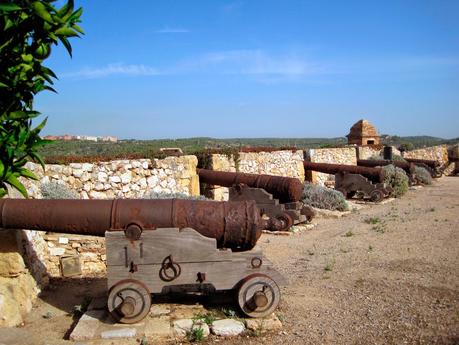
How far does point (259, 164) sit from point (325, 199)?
279 cm

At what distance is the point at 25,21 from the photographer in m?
4.03

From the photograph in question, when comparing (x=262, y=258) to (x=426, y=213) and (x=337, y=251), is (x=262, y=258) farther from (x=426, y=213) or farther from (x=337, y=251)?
(x=426, y=213)

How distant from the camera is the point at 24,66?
4.28 m

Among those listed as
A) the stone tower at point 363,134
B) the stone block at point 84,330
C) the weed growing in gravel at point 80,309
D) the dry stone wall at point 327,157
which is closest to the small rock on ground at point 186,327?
the stone block at point 84,330

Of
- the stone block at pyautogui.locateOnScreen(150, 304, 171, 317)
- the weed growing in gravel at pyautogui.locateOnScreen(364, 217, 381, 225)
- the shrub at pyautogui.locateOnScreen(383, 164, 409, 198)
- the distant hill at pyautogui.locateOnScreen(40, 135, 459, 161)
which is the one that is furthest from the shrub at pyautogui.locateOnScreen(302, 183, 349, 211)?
the stone block at pyautogui.locateOnScreen(150, 304, 171, 317)

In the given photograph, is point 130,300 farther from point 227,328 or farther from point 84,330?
point 227,328

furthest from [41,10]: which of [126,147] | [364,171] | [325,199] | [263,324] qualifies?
[126,147]

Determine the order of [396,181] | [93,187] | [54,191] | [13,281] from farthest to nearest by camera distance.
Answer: [396,181] → [93,187] → [54,191] → [13,281]

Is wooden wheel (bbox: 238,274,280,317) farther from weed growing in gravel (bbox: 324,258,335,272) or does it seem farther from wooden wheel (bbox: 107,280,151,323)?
weed growing in gravel (bbox: 324,258,335,272)

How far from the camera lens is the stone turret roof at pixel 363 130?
25.2m

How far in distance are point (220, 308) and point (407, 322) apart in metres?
1.90

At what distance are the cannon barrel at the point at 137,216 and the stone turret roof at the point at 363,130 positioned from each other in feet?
73.2

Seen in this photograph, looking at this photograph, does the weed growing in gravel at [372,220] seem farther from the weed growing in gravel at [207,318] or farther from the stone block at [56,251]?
the stone block at [56,251]

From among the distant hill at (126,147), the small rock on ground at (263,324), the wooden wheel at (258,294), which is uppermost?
the distant hill at (126,147)
